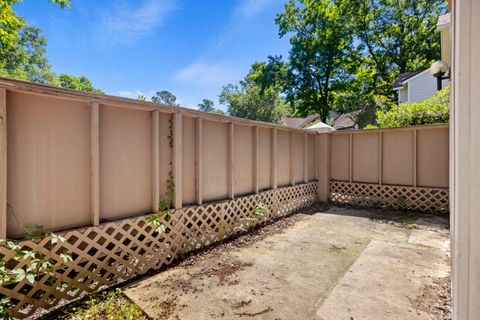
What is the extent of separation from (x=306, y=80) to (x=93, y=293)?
53.4ft

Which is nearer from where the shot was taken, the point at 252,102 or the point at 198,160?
the point at 198,160

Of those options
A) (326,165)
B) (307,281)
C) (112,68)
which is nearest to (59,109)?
(307,281)

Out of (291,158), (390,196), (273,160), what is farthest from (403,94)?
(273,160)

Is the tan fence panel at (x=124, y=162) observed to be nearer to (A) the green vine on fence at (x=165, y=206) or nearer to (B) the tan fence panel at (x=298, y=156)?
(A) the green vine on fence at (x=165, y=206)

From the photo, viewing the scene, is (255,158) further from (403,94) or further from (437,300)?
(403,94)

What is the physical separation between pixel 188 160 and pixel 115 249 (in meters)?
1.71

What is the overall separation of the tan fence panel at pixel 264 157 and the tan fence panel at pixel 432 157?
4.31m

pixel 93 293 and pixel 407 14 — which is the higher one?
pixel 407 14

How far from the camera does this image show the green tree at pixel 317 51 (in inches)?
607

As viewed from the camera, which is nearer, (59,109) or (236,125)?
(59,109)

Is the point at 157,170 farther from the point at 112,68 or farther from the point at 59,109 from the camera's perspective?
the point at 112,68

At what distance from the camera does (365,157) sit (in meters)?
7.36

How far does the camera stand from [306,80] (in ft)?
52.9

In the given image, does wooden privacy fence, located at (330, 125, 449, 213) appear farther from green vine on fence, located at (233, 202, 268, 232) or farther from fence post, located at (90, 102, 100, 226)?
fence post, located at (90, 102, 100, 226)
